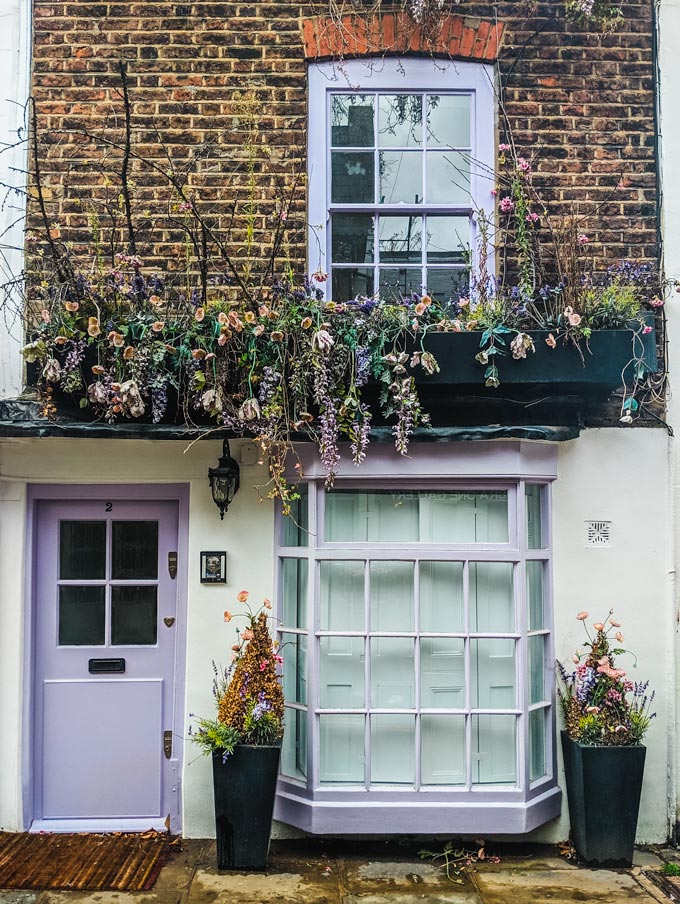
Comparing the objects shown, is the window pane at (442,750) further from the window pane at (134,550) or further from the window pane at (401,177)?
the window pane at (401,177)

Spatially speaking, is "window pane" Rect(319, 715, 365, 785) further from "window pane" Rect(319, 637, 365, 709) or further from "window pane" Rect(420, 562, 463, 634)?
"window pane" Rect(420, 562, 463, 634)

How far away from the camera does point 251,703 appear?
4672mm

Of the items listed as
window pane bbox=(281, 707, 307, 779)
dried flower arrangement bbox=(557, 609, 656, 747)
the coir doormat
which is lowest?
the coir doormat

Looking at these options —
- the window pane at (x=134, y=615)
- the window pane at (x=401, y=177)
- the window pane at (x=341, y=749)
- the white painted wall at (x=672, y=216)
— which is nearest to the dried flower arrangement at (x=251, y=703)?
the window pane at (x=341, y=749)

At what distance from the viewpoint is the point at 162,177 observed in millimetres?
5332

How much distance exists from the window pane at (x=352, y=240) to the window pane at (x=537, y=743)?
319 cm

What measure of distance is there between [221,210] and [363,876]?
427cm

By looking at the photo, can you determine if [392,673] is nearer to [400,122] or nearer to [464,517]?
[464,517]

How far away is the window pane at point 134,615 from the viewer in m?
5.41

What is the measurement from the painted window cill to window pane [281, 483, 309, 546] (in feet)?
4.60

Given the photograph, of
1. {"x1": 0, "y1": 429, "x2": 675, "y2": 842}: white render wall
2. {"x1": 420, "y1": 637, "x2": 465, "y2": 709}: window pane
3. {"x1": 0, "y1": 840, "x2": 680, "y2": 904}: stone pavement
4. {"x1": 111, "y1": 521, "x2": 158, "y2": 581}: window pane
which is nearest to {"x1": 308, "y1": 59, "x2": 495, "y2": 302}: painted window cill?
{"x1": 0, "y1": 429, "x2": 675, "y2": 842}: white render wall

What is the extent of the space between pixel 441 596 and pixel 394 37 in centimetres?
374

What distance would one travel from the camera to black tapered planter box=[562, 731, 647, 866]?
4680mm

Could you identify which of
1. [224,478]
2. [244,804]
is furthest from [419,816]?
[224,478]
